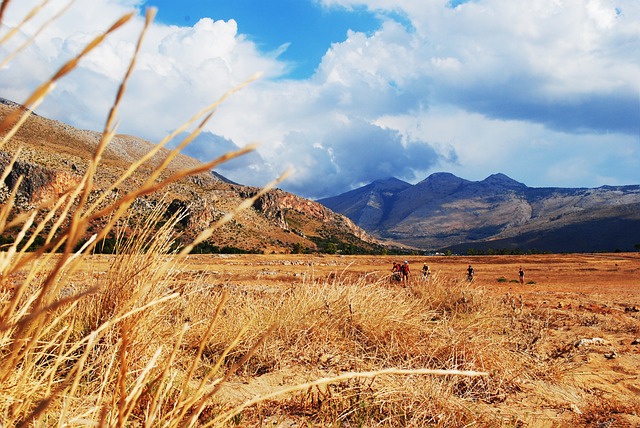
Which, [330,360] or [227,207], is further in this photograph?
[227,207]

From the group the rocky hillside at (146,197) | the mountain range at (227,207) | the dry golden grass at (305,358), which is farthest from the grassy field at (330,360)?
→ the rocky hillside at (146,197)

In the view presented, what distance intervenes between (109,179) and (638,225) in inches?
Result: 4563

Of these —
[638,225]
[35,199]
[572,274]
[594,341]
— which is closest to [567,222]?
[638,225]

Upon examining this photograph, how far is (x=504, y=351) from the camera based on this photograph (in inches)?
198

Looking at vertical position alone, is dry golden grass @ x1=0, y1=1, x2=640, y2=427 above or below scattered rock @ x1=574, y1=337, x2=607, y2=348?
above

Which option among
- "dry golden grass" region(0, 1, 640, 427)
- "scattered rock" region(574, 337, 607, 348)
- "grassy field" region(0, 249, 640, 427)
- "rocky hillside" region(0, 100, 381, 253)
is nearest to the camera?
"dry golden grass" region(0, 1, 640, 427)

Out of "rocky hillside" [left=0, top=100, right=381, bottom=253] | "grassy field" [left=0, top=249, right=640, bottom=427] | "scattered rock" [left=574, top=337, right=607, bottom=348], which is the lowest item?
"scattered rock" [left=574, top=337, right=607, bottom=348]

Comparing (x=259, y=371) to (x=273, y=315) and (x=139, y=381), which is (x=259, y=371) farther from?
(x=139, y=381)

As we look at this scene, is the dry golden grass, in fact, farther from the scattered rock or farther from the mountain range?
the mountain range

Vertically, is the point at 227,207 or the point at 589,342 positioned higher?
the point at 227,207

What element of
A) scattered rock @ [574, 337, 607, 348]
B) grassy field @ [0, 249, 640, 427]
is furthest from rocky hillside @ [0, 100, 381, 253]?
scattered rock @ [574, 337, 607, 348]

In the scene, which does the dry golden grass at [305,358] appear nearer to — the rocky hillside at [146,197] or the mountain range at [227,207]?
the mountain range at [227,207]

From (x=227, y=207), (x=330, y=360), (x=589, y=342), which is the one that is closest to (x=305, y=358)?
(x=330, y=360)

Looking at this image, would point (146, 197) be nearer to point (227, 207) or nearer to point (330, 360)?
point (227, 207)
